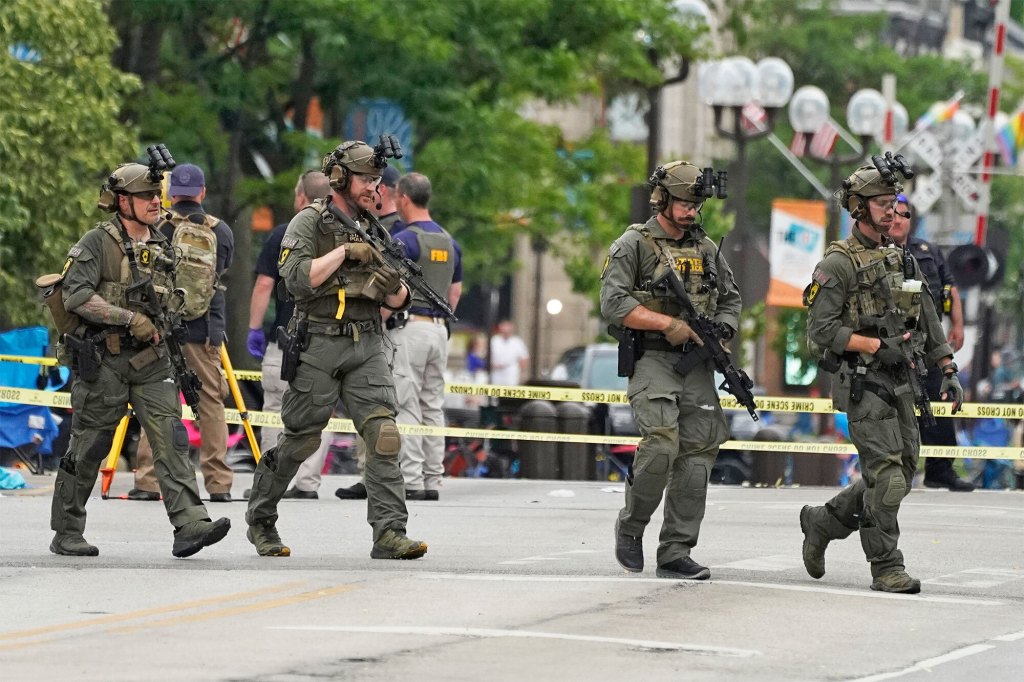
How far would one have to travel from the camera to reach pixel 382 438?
11156mm

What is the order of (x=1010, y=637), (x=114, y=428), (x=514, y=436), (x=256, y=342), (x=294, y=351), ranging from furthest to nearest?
1. (x=514, y=436)
2. (x=256, y=342)
3. (x=114, y=428)
4. (x=294, y=351)
5. (x=1010, y=637)

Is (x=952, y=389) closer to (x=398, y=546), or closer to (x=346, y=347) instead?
(x=398, y=546)

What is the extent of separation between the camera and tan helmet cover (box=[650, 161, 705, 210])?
10.8m

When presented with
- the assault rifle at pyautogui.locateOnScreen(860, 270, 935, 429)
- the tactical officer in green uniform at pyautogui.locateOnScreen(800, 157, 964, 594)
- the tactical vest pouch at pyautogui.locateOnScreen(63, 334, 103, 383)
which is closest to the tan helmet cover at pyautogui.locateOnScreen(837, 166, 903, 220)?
the tactical officer in green uniform at pyautogui.locateOnScreen(800, 157, 964, 594)

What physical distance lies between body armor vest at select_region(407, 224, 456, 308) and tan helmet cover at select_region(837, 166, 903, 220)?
4370mm

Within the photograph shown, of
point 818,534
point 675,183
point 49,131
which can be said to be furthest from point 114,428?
point 49,131

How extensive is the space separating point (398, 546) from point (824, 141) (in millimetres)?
26952

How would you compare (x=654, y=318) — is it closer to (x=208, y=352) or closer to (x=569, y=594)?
(x=569, y=594)

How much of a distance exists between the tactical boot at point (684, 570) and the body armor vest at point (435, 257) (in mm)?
4200

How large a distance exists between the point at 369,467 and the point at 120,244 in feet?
5.31

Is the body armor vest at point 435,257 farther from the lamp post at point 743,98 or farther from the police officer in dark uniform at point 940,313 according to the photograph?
the lamp post at point 743,98

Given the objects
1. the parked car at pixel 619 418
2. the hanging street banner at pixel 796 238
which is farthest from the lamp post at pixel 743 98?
the parked car at pixel 619 418

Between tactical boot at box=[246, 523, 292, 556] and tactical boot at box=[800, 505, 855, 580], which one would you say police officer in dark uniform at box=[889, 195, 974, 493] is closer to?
tactical boot at box=[800, 505, 855, 580]

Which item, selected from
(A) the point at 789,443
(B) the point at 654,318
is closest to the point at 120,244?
(B) the point at 654,318
